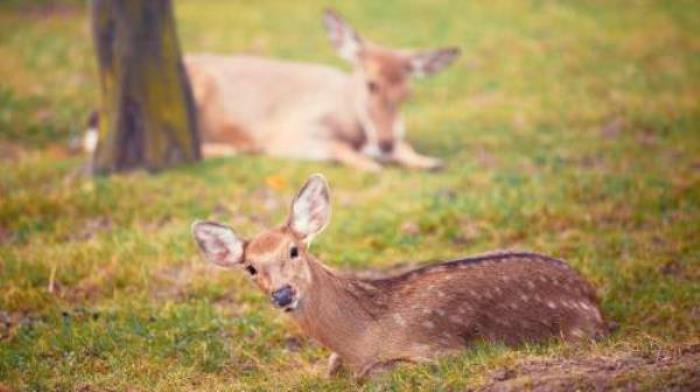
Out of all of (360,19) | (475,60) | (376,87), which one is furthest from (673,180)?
(360,19)

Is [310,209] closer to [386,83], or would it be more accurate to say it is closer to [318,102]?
[386,83]

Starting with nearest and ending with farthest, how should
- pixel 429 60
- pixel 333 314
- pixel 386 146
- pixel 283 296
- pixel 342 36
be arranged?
pixel 283 296 < pixel 333 314 < pixel 386 146 < pixel 429 60 < pixel 342 36

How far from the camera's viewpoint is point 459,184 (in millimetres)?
11016

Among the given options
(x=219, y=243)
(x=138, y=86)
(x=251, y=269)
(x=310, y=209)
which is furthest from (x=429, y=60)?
(x=251, y=269)

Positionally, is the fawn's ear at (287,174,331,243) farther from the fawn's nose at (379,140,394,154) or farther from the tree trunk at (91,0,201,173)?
the fawn's nose at (379,140,394,154)

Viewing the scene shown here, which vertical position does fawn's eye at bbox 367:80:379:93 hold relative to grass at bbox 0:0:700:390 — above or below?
above

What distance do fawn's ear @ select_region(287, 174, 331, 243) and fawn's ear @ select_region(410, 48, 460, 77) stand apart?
6742 mm

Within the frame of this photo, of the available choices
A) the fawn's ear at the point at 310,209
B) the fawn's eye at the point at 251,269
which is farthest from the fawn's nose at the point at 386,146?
the fawn's eye at the point at 251,269

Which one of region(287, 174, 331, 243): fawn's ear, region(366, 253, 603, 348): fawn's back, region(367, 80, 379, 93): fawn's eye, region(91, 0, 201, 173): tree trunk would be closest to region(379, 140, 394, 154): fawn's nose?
region(367, 80, 379, 93): fawn's eye

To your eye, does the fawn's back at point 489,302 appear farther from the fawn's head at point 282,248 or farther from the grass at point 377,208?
the fawn's head at point 282,248

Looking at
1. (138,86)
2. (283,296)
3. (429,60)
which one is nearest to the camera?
(283,296)

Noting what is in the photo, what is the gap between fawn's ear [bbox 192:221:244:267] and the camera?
659 cm

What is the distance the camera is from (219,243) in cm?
669

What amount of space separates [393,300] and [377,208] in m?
3.62
